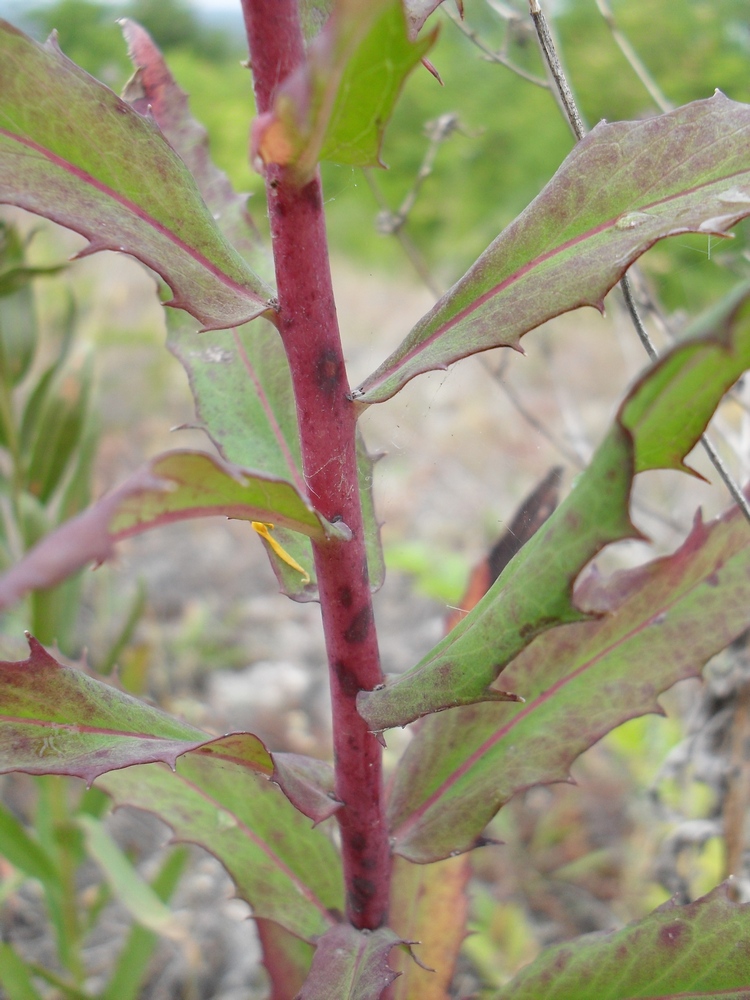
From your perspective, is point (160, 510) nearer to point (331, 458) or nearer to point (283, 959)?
point (331, 458)

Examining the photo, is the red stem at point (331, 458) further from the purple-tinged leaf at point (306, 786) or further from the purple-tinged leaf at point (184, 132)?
the purple-tinged leaf at point (184, 132)

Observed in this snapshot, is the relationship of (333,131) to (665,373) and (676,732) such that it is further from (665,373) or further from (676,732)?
(676,732)

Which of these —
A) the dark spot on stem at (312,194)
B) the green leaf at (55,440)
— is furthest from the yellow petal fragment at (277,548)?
the green leaf at (55,440)

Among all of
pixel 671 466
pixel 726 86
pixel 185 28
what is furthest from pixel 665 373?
pixel 185 28

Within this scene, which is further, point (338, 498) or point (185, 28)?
point (185, 28)

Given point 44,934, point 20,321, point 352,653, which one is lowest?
point 44,934

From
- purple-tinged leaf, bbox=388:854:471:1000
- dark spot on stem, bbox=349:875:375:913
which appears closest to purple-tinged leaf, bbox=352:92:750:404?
dark spot on stem, bbox=349:875:375:913

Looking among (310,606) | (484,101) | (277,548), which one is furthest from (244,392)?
(484,101)
